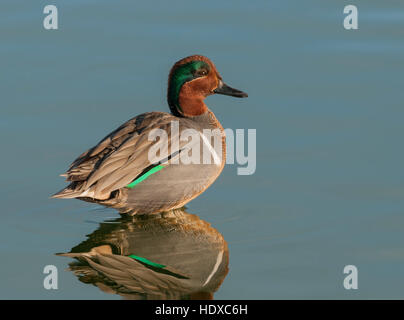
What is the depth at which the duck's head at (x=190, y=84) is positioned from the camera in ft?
27.1

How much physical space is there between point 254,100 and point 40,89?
248 cm

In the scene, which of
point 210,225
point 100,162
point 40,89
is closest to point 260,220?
point 210,225

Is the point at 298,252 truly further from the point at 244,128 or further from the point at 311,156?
the point at 244,128

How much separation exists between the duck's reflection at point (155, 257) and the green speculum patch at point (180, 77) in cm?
115

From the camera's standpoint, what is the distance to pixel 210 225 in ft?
25.2

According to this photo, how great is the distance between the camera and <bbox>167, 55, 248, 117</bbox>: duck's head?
8.26 m

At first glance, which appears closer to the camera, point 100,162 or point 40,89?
point 100,162

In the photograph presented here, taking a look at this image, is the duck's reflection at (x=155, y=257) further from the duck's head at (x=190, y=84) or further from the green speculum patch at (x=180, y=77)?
the green speculum patch at (x=180, y=77)

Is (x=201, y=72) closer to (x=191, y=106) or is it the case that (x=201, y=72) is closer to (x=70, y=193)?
(x=191, y=106)

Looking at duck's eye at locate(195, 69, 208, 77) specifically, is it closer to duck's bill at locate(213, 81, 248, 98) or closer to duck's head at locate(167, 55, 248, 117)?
duck's head at locate(167, 55, 248, 117)

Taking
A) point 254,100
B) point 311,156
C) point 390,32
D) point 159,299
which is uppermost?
point 390,32

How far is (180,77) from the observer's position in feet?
27.1

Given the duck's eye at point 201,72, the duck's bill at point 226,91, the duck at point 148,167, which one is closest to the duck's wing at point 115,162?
the duck at point 148,167

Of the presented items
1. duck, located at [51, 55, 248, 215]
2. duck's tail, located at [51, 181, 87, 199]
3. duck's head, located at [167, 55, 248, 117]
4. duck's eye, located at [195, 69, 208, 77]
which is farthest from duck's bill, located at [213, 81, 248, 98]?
duck's tail, located at [51, 181, 87, 199]
